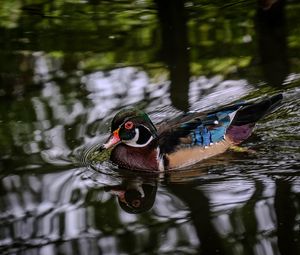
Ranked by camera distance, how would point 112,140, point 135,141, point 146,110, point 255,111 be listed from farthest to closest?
point 146,110, point 255,111, point 135,141, point 112,140

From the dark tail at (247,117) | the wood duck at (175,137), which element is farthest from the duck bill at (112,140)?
the dark tail at (247,117)

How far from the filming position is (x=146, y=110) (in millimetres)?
8953

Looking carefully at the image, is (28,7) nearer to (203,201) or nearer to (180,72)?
(180,72)

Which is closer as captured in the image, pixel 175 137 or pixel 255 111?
pixel 175 137

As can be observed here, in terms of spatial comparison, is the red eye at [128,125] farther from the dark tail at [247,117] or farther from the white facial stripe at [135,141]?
the dark tail at [247,117]

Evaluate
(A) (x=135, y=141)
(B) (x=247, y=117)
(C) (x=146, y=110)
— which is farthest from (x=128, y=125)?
(B) (x=247, y=117)

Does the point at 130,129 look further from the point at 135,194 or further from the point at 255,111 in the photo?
the point at 255,111

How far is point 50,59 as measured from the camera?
35.9ft

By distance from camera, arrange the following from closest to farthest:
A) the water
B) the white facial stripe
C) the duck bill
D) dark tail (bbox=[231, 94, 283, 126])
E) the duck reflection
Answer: the water
the duck reflection
the duck bill
the white facial stripe
dark tail (bbox=[231, 94, 283, 126])

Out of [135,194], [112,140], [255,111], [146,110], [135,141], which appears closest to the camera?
[135,194]

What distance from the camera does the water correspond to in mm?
6328

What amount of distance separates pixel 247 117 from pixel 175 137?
95 cm

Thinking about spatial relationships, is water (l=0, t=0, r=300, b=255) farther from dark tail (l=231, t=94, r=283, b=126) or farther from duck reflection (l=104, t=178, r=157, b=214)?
dark tail (l=231, t=94, r=283, b=126)

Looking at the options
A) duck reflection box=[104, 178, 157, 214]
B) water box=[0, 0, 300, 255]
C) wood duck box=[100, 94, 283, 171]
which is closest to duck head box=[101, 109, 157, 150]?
wood duck box=[100, 94, 283, 171]
